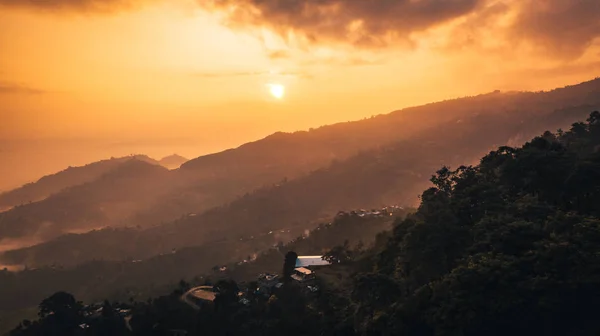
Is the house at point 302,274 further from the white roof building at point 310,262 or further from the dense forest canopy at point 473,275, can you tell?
the dense forest canopy at point 473,275

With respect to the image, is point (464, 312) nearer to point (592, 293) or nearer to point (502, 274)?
point (502, 274)

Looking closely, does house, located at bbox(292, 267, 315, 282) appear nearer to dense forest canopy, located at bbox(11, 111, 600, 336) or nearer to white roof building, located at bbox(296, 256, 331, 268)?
white roof building, located at bbox(296, 256, 331, 268)

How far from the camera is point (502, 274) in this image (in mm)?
51719

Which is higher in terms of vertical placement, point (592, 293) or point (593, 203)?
point (593, 203)

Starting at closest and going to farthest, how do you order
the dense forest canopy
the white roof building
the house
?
the dense forest canopy < the house < the white roof building

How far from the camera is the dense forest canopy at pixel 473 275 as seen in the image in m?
50.5

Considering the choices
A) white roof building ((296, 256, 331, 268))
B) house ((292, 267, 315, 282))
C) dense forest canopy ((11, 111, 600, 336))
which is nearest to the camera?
dense forest canopy ((11, 111, 600, 336))

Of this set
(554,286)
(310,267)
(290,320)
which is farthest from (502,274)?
(310,267)

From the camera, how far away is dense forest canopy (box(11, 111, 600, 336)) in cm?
5053

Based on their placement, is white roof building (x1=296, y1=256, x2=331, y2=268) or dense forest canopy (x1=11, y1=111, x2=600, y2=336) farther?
white roof building (x1=296, y1=256, x2=331, y2=268)

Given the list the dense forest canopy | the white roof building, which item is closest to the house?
the white roof building

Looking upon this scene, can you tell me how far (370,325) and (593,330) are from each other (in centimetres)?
2000

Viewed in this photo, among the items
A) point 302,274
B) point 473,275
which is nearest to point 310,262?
point 302,274

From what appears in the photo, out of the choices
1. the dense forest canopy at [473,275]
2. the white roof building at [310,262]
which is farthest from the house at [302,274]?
the dense forest canopy at [473,275]
